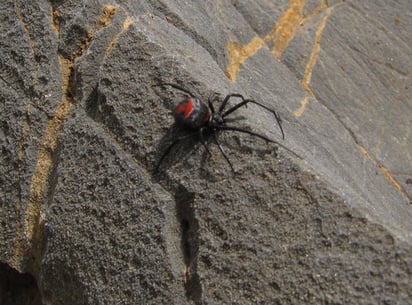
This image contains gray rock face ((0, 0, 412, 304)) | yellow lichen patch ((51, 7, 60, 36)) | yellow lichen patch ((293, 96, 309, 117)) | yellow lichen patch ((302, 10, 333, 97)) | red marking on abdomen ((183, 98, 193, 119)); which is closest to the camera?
gray rock face ((0, 0, 412, 304))

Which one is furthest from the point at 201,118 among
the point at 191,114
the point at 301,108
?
the point at 301,108

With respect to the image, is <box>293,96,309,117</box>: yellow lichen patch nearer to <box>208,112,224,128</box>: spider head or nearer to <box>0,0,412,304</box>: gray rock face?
<box>0,0,412,304</box>: gray rock face

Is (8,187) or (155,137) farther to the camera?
(8,187)

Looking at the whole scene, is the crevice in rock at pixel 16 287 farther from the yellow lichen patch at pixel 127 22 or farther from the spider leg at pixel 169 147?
the yellow lichen patch at pixel 127 22

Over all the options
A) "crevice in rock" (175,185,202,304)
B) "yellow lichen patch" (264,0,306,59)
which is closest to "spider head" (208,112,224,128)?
"crevice in rock" (175,185,202,304)

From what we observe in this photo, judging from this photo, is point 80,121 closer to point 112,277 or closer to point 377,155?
point 112,277

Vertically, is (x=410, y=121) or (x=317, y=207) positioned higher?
(x=410, y=121)

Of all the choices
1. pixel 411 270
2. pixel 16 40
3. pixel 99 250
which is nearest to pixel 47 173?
pixel 99 250
